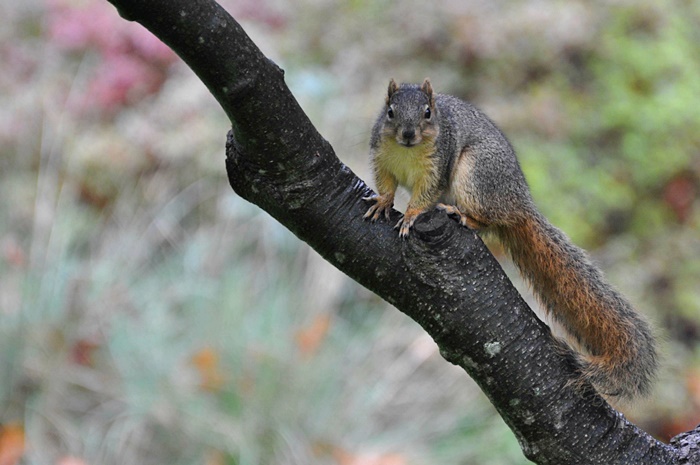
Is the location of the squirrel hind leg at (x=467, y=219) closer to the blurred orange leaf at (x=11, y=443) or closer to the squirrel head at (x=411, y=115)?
the squirrel head at (x=411, y=115)

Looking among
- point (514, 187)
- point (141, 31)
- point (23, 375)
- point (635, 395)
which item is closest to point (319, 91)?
point (141, 31)

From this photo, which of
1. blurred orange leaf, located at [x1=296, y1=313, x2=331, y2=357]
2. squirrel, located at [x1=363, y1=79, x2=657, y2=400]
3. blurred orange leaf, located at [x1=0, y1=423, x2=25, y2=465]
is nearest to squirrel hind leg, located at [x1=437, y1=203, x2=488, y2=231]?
squirrel, located at [x1=363, y1=79, x2=657, y2=400]

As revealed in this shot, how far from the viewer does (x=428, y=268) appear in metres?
1.40

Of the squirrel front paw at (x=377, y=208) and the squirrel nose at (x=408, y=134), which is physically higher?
the squirrel nose at (x=408, y=134)

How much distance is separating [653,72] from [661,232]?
1122 millimetres

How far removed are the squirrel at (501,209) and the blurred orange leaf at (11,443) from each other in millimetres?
2382

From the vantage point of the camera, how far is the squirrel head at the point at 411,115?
200cm

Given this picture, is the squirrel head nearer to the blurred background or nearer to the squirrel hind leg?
the squirrel hind leg

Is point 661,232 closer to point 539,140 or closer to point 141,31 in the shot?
point 539,140

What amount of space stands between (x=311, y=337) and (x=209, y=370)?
0.47m

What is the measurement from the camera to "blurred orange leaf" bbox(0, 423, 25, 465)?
11.9 ft

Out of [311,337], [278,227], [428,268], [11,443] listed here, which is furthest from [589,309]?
[278,227]

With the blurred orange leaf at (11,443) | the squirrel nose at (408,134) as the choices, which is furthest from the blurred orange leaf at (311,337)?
the squirrel nose at (408,134)

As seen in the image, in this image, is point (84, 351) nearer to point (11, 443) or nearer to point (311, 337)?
point (11, 443)
